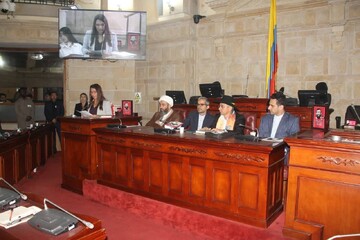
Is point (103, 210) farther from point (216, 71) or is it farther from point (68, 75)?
point (68, 75)

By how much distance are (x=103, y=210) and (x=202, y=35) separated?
5.01 metres

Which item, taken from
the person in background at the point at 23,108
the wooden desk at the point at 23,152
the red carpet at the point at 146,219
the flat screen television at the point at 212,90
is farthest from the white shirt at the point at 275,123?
the person in background at the point at 23,108

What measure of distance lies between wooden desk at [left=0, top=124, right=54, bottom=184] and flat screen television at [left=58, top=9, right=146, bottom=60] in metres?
2.00

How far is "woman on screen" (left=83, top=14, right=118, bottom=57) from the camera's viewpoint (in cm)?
723

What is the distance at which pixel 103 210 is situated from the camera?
3.66 metres

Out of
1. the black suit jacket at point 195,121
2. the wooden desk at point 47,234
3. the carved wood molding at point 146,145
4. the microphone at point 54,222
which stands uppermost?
the black suit jacket at point 195,121

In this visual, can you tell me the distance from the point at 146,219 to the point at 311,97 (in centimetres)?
339

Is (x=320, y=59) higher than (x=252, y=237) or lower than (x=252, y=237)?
higher

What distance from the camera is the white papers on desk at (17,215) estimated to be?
1.46m

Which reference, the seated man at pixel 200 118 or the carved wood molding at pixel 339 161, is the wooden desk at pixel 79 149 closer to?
the seated man at pixel 200 118

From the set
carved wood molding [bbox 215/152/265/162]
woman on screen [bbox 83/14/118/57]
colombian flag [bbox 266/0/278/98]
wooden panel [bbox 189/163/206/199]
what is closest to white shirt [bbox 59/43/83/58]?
woman on screen [bbox 83/14/118/57]

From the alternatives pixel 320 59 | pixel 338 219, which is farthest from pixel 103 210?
pixel 320 59

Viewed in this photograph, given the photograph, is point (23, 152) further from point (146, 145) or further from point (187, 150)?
point (187, 150)

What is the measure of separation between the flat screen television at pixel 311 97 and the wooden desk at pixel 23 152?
4595 mm
